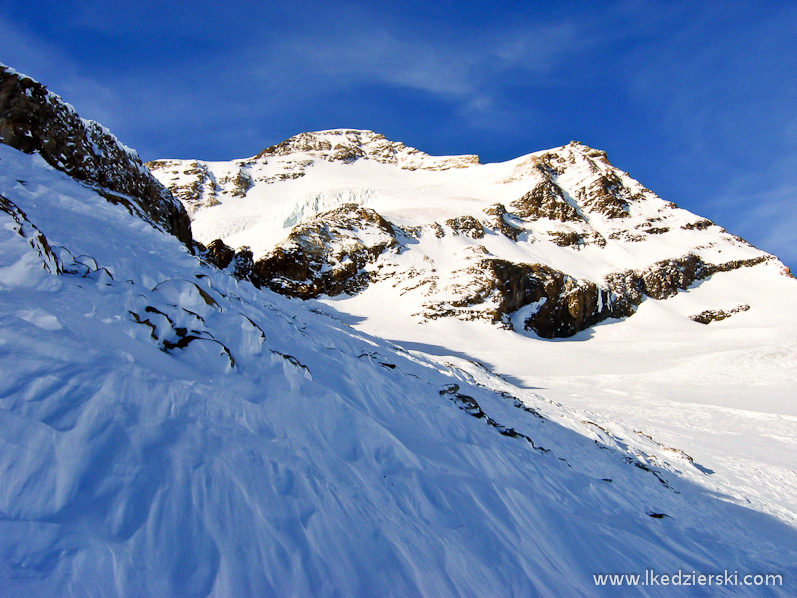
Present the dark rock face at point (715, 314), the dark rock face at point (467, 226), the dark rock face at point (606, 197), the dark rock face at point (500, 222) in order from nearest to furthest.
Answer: the dark rock face at point (715, 314) → the dark rock face at point (467, 226) → the dark rock face at point (500, 222) → the dark rock face at point (606, 197)

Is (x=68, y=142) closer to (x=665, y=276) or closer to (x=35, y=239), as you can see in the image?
(x=35, y=239)

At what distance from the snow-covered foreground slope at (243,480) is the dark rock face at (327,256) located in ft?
105

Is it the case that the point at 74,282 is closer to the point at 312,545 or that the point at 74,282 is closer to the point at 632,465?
the point at 312,545

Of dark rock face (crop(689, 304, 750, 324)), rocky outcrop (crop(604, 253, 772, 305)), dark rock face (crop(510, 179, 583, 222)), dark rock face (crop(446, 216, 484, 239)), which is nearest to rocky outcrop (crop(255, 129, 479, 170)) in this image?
dark rock face (crop(510, 179, 583, 222))

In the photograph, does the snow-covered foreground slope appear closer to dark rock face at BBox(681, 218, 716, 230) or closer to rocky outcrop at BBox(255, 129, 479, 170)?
dark rock face at BBox(681, 218, 716, 230)

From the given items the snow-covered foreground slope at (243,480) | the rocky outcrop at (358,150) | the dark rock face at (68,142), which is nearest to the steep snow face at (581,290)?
the rocky outcrop at (358,150)

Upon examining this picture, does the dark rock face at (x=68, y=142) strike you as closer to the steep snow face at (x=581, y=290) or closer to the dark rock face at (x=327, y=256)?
the steep snow face at (x=581, y=290)

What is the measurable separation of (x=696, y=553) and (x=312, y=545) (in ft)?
15.6

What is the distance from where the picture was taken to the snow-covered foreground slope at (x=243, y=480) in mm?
2033

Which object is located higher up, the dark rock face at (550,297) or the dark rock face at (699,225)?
the dark rock face at (699,225)

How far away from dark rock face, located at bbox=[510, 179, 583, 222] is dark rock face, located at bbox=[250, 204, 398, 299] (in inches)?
961

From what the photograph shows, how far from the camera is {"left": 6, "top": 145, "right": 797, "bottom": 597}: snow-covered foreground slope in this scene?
2.03m

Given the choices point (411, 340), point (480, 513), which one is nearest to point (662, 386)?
point (411, 340)

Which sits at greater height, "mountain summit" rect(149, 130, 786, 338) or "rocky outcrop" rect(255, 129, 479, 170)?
"rocky outcrop" rect(255, 129, 479, 170)
